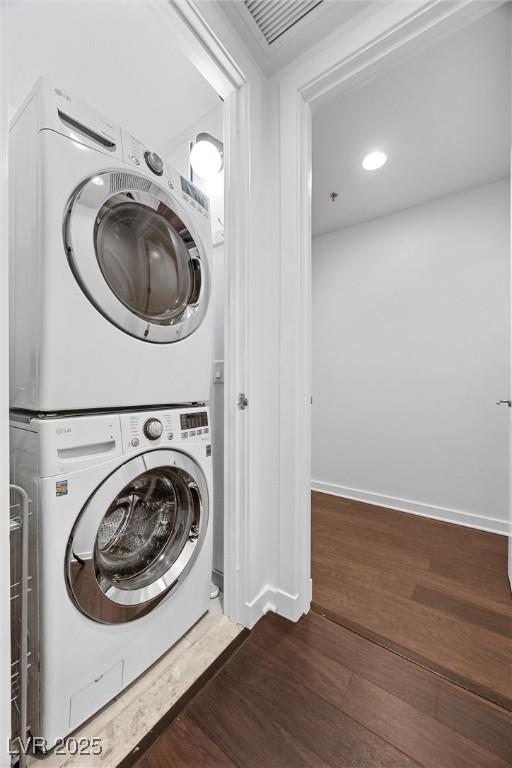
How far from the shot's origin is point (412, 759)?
826 millimetres

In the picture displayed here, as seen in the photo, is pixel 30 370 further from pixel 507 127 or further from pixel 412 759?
pixel 507 127

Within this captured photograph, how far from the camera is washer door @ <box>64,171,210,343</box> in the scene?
2.80 feet

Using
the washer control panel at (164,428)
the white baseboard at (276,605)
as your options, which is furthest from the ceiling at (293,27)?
the white baseboard at (276,605)

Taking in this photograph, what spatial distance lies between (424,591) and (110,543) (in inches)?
57.9

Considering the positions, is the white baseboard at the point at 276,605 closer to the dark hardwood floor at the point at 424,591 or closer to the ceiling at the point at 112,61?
the dark hardwood floor at the point at 424,591

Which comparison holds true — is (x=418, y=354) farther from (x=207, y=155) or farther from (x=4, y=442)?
(x=4, y=442)

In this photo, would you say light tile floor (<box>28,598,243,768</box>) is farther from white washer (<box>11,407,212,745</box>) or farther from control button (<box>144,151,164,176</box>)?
control button (<box>144,151,164,176</box>)

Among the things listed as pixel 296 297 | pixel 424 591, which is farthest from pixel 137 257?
pixel 424 591

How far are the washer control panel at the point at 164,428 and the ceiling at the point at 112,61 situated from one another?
4.35 feet

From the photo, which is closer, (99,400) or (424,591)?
(99,400)

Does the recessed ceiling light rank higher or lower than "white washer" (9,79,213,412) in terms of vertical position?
higher

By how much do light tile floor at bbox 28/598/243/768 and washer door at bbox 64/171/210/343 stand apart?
112cm

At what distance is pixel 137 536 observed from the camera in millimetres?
1080

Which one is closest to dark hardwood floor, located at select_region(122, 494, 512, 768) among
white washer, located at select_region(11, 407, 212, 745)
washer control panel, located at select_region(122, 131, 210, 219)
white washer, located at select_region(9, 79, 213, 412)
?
white washer, located at select_region(11, 407, 212, 745)
